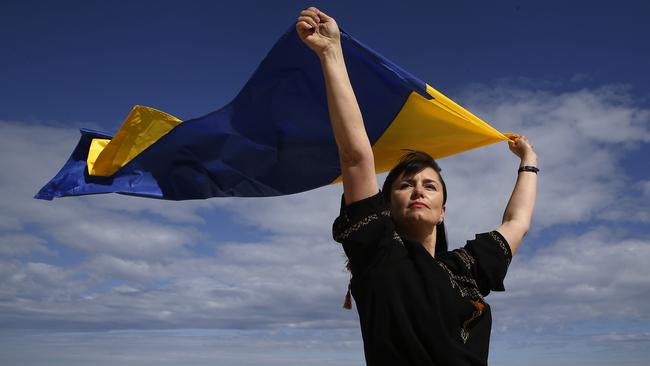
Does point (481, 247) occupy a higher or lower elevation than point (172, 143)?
lower

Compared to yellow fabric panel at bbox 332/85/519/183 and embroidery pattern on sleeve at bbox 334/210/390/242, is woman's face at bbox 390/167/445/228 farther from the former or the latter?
yellow fabric panel at bbox 332/85/519/183

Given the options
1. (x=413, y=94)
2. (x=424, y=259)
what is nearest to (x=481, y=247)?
(x=424, y=259)

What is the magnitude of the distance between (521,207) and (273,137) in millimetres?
2879

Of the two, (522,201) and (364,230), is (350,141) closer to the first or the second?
(364,230)

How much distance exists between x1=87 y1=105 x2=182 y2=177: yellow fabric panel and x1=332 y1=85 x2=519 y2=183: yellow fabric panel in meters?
2.57

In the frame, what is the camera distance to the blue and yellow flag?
584cm

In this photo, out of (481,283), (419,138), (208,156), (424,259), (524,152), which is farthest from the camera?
(208,156)

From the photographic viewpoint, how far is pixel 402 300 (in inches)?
129

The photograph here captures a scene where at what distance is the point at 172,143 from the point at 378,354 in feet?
14.3

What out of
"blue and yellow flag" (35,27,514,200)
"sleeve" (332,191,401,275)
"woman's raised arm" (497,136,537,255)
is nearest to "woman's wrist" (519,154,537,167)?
"woman's raised arm" (497,136,537,255)

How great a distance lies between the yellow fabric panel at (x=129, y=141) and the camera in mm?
6910

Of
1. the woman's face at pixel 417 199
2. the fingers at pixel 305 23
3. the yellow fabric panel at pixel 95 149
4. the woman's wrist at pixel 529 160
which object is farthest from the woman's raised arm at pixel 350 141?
the yellow fabric panel at pixel 95 149

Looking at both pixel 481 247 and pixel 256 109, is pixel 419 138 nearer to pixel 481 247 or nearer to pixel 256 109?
pixel 256 109

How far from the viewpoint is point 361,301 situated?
3.39 meters
